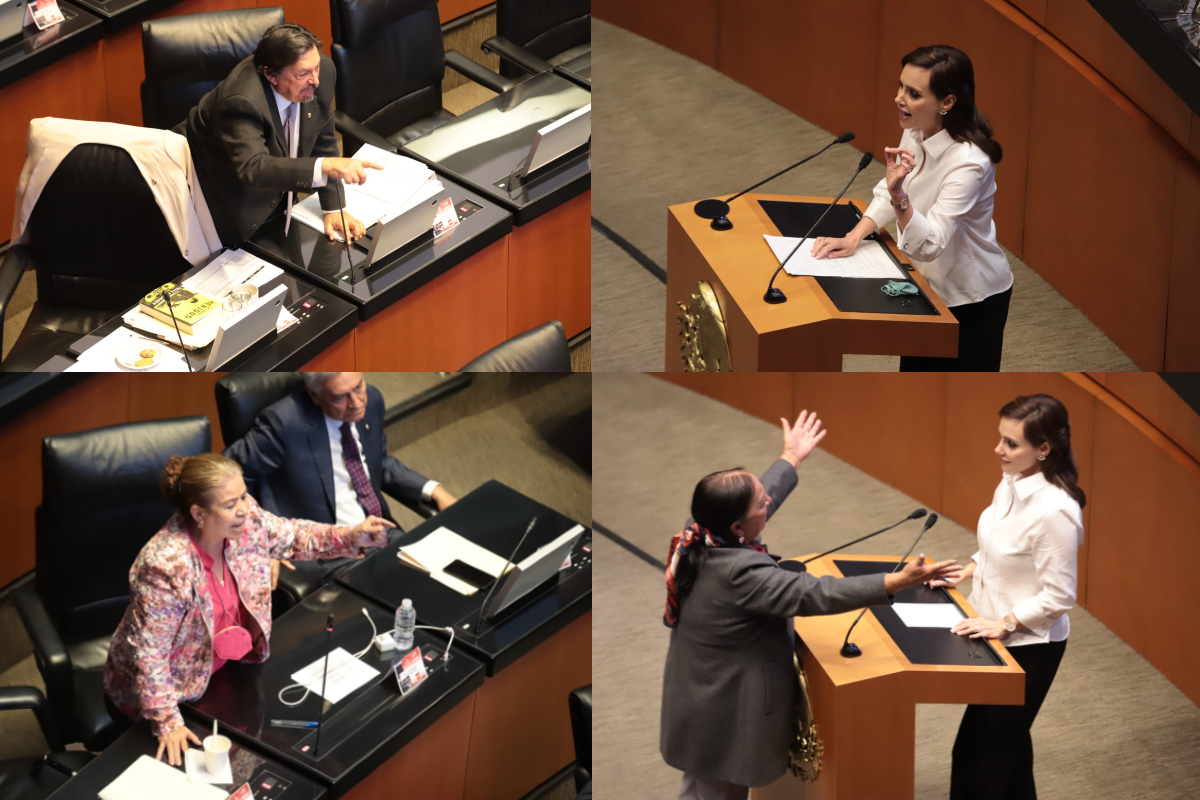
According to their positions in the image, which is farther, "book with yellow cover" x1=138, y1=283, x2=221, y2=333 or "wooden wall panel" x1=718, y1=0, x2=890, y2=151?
"wooden wall panel" x1=718, y1=0, x2=890, y2=151

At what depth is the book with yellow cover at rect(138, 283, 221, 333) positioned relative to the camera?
3188 millimetres

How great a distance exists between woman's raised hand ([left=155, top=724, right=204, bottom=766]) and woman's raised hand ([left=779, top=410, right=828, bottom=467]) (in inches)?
57.5

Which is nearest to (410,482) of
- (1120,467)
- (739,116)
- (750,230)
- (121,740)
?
(121,740)

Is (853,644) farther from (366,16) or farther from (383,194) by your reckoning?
(366,16)

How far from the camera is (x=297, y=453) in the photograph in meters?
3.18

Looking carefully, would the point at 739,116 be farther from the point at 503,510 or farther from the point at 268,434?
the point at 268,434

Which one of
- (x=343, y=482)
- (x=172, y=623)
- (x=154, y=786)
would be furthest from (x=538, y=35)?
(x=154, y=786)

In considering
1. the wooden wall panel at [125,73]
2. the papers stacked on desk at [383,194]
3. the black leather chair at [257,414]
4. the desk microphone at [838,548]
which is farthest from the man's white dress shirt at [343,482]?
the wooden wall panel at [125,73]

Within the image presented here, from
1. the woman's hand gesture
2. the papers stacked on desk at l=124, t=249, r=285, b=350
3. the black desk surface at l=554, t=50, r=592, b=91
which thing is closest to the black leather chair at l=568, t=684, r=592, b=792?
the papers stacked on desk at l=124, t=249, r=285, b=350

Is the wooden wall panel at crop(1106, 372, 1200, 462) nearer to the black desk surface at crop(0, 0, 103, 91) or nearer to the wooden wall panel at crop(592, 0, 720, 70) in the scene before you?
the wooden wall panel at crop(592, 0, 720, 70)

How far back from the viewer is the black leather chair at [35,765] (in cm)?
282

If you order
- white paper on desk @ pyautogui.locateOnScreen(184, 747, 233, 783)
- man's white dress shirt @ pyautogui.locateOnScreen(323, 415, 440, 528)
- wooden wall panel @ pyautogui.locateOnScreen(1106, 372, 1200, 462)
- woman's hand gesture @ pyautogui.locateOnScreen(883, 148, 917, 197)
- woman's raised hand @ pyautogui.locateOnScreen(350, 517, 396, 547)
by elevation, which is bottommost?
white paper on desk @ pyautogui.locateOnScreen(184, 747, 233, 783)

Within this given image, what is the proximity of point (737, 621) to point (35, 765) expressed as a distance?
1.62 meters

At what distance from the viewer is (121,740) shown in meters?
2.81
